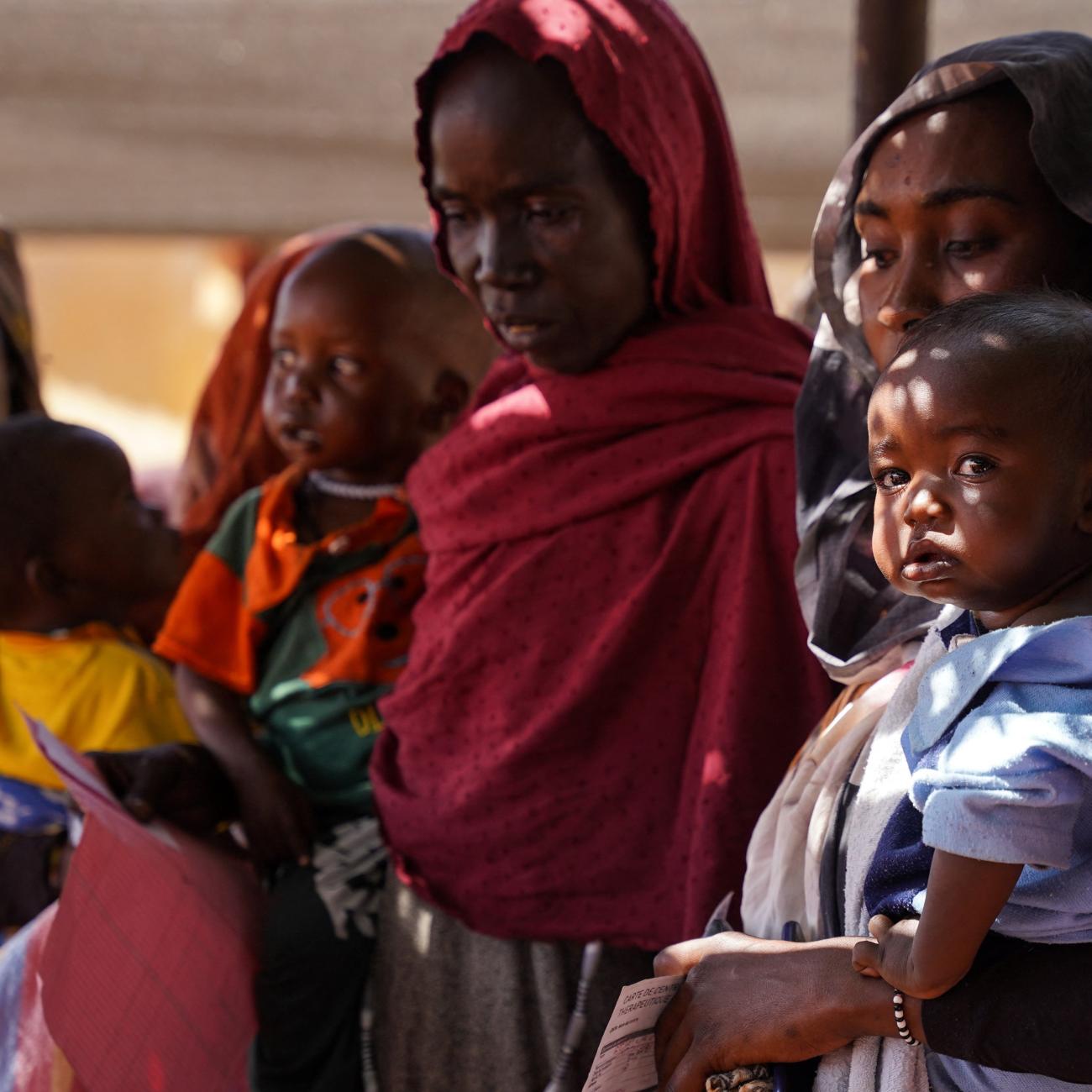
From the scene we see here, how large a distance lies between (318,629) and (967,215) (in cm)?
141

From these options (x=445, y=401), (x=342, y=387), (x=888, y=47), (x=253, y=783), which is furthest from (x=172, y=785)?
(x=888, y=47)

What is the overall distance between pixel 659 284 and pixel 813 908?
0.99 meters

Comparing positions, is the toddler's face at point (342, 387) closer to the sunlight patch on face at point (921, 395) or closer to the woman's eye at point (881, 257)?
the woman's eye at point (881, 257)

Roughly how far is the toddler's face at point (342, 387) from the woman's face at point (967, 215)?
1289mm

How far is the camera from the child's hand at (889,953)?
1.42 m

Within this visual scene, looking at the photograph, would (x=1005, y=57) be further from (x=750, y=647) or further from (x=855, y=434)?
(x=750, y=647)

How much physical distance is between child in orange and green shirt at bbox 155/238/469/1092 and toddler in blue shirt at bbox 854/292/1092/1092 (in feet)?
3.86

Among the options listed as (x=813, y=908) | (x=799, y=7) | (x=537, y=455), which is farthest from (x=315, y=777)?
(x=799, y=7)

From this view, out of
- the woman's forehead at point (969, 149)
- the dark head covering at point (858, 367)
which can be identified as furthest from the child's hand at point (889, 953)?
the woman's forehead at point (969, 149)

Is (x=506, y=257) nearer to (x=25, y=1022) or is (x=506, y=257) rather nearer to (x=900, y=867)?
(x=900, y=867)

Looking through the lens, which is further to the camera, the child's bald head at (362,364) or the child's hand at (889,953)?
the child's bald head at (362,364)

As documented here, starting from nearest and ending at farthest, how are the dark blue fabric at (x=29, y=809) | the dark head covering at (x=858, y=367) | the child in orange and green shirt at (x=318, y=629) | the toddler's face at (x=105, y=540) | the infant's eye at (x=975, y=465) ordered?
the infant's eye at (x=975, y=465) → the dark head covering at (x=858, y=367) → the child in orange and green shirt at (x=318, y=629) → the dark blue fabric at (x=29, y=809) → the toddler's face at (x=105, y=540)

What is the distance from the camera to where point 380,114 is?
4977 millimetres

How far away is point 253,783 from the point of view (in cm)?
253
